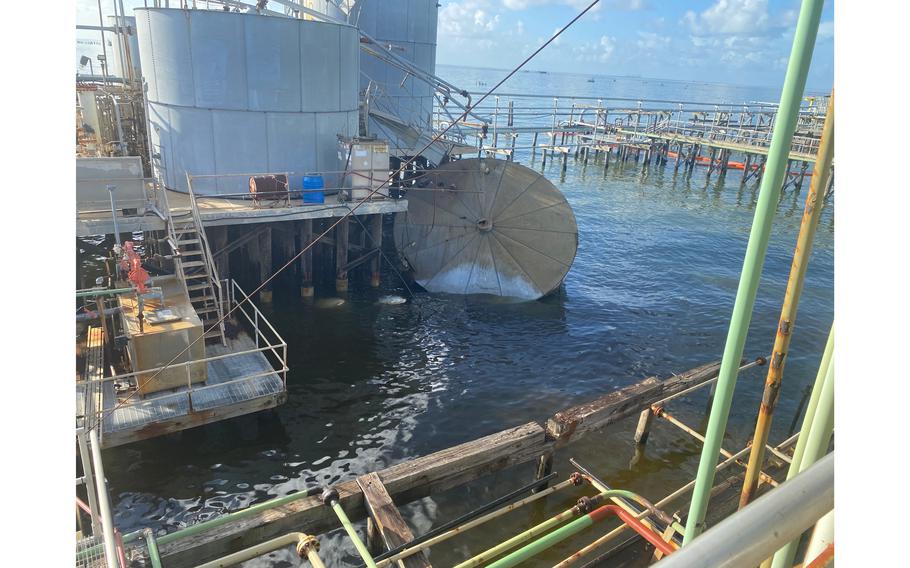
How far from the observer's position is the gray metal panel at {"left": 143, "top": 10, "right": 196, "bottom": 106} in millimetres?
20031

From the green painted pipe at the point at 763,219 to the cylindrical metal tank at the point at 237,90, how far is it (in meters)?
20.0

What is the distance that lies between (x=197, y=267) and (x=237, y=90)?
776 centimetres

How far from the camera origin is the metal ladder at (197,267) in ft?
51.1

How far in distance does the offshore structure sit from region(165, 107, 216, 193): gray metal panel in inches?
3.0

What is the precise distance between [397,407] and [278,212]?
8.25 meters

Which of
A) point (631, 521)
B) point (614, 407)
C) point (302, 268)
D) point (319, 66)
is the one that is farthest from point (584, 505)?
point (319, 66)

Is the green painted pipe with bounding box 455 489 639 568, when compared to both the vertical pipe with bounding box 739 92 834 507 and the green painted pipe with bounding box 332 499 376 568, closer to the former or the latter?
the green painted pipe with bounding box 332 499 376 568

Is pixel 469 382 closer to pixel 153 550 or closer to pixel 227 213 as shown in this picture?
pixel 227 213

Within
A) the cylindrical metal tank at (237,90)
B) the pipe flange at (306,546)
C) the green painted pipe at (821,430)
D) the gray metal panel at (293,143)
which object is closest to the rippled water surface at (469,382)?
the pipe flange at (306,546)

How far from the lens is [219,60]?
66.6 ft

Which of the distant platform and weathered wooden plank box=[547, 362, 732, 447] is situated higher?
the distant platform

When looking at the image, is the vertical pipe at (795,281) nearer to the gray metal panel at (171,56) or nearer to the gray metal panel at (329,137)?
the gray metal panel at (329,137)

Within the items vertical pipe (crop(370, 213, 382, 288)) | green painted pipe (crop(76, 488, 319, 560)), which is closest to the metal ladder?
vertical pipe (crop(370, 213, 382, 288))
